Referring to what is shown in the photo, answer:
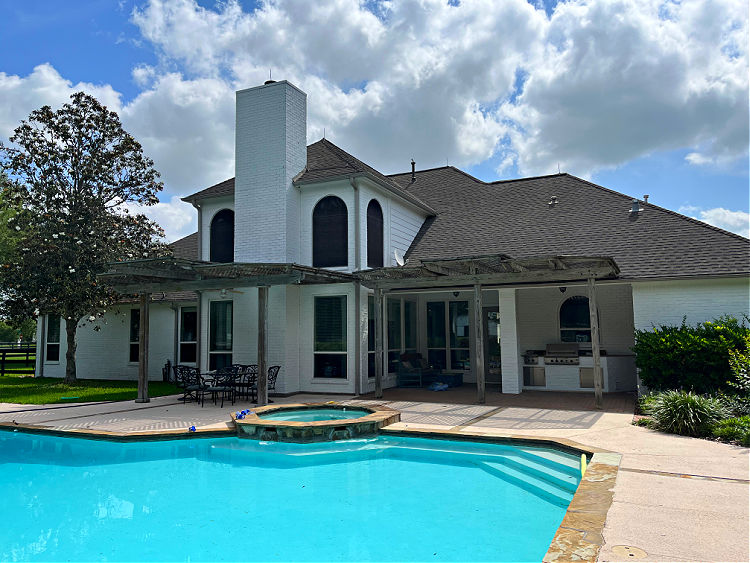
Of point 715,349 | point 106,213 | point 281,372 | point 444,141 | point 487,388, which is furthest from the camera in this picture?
point 106,213

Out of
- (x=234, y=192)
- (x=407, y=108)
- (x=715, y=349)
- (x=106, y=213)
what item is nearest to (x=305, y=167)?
(x=234, y=192)

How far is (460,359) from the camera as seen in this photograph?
16391 millimetres

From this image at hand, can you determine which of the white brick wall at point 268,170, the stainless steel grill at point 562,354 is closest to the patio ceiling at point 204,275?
the white brick wall at point 268,170

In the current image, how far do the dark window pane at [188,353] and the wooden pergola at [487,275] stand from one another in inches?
308

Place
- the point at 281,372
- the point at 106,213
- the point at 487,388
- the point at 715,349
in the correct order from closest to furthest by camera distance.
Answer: the point at 715,349 → the point at 281,372 → the point at 487,388 → the point at 106,213

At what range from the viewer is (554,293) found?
1497 centimetres

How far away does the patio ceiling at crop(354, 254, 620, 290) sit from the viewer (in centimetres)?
1027

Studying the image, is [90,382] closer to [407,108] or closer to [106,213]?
[106,213]

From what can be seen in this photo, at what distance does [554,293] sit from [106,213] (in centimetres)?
1438

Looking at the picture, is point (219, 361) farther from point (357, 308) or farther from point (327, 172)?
point (327, 172)

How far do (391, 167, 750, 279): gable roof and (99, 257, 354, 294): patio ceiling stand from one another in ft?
14.8

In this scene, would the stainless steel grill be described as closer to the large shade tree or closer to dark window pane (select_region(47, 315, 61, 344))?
the large shade tree

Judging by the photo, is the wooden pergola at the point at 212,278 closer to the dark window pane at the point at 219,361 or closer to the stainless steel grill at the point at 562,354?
the dark window pane at the point at 219,361

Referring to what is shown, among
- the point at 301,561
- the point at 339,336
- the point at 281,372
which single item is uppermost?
the point at 339,336
